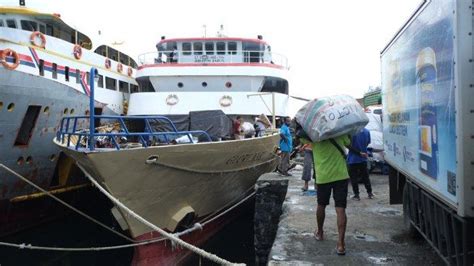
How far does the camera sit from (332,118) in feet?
14.2

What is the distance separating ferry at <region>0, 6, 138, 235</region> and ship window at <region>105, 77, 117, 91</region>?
114 centimetres

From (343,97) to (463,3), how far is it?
2.04m

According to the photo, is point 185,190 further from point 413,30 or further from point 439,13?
point 439,13

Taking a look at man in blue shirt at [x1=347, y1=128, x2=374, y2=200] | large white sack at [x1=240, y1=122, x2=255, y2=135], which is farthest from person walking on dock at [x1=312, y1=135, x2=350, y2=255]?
large white sack at [x1=240, y1=122, x2=255, y2=135]

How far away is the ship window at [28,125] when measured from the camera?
8.78 meters

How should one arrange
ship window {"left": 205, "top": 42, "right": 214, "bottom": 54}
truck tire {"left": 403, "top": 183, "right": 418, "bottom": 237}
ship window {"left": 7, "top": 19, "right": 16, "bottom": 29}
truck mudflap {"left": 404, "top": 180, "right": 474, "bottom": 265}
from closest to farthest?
truck mudflap {"left": 404, "top": 180, "right": 474, "bottom": 265}
truck tire {"left": 403, "top": 183, "right": 418, "bottom": 237}
ship window {"left": 7, "top": 19, "right": 16, "bottom": 29}
ship window {"left": 205, "top": 42, "right": 214, "bottom": 54}

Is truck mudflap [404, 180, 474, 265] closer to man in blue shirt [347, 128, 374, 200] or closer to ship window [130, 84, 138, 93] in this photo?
man in blue shirt [347, 128, 374, 200]

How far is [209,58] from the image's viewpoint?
13.8 meters

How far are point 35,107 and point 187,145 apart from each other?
13.9 feet

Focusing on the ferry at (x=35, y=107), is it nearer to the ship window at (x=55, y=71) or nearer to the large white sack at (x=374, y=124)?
the ship window at (x=55, y=71)

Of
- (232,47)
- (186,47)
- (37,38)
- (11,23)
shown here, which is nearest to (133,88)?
(186,47)

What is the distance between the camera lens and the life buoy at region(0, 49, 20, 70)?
8.10m

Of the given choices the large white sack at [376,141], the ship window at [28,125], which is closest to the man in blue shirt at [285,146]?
the large white sack at [376,141]

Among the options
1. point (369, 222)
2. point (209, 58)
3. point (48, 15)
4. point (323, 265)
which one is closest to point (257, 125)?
point (209, 58)
